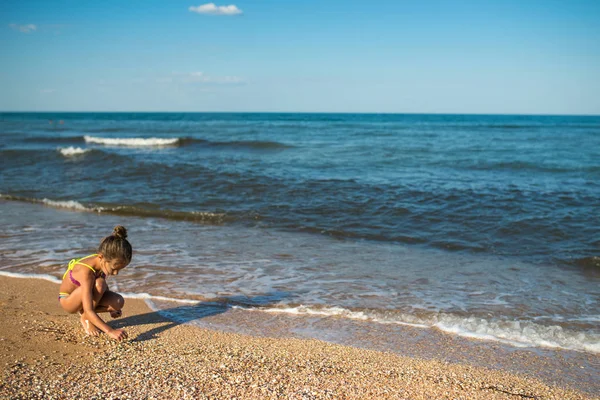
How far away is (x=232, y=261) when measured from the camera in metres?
7.48

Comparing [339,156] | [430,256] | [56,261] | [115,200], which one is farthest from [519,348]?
[339,156]

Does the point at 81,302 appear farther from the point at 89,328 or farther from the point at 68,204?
the point at 68,204

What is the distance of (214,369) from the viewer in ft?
12.2

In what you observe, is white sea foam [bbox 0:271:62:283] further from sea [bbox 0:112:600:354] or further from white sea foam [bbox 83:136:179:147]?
white sea foam [bbox 83:136:179:147]

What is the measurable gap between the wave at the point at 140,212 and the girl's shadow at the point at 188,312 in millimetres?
4777

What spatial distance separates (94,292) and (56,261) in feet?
10.3

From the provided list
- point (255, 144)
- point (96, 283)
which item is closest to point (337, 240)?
point (96, 283)

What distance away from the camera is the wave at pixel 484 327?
15.8 ft

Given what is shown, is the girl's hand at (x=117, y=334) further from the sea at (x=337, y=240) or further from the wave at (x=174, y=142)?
the wave at (x=174, y=142)

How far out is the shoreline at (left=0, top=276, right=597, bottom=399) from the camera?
133 inches

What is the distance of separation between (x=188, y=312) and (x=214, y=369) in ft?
5.72

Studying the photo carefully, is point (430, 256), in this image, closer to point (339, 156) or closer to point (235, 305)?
point (235, 305)

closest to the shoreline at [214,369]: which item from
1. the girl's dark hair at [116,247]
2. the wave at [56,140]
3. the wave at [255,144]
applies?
the girl's dark hair at [116,247]

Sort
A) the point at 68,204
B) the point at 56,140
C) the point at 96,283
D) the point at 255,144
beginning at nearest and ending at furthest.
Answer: the point at 96,283, the point at 68,204, the point at 255,144, the point at 56,140
